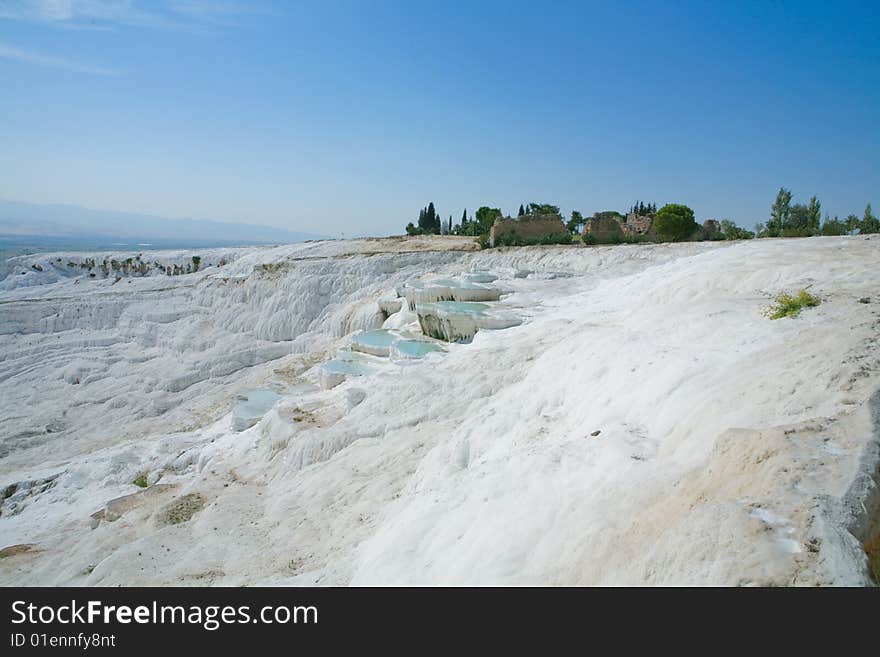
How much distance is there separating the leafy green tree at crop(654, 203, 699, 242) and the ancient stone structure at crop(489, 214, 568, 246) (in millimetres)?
4269

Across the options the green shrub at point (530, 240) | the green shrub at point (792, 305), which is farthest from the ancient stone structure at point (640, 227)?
the green shrub at point (792, 305)

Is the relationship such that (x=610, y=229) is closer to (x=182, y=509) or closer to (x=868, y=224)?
(x=868, y=224)

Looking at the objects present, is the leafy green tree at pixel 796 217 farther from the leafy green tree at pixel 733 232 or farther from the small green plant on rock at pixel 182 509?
the small green plant on rock at pixel 182 509

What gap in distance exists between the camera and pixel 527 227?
82.8 feet

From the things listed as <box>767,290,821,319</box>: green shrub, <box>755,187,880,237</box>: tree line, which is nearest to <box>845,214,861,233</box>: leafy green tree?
<box>755,187,880,237</box>: tree line

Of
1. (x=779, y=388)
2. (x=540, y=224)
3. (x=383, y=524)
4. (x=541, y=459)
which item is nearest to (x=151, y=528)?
(x=383, y=524)

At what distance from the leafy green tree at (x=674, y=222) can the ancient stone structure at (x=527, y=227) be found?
4269 mm

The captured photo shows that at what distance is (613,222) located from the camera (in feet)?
78.0

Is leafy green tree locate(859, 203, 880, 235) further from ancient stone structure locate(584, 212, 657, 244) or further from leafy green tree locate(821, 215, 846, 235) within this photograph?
ancient stone structure locate(584, 212, 657, 244)

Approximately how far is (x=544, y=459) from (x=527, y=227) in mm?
21662

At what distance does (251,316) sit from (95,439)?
9298 mm
